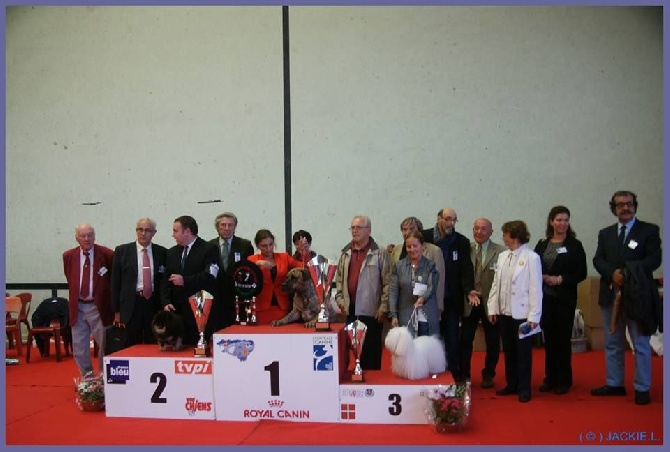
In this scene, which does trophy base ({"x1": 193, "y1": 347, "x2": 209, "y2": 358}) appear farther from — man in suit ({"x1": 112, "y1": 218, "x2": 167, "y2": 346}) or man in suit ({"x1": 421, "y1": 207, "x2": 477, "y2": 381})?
man in suit ({"x1": 421, "y1": 207, "x2": 477, "y2": 381})

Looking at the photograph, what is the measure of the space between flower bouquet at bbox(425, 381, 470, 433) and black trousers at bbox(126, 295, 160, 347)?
2.32 m

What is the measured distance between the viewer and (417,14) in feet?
23.6

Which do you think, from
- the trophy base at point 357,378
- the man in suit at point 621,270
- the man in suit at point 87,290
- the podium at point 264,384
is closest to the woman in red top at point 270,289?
the podium at point 264,384

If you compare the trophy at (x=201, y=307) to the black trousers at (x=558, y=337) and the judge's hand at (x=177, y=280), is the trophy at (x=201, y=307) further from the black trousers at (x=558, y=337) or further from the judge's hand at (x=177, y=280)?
the black trousers at (x=558, y=337)

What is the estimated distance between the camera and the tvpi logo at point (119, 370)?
4004 millimetres

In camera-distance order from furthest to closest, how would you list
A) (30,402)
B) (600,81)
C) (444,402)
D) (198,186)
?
(198,186) → (600,81) → (30,402) → (444,402)

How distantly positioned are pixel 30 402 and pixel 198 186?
3525mm

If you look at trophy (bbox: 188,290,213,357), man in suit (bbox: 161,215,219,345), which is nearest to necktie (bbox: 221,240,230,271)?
man in suit (bbox: 161,215,219,345)

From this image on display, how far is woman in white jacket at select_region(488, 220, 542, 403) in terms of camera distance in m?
4.09

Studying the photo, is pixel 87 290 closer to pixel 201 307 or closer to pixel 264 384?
pixel 201 307

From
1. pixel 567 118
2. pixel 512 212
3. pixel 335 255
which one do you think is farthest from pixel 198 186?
pixel 567 118

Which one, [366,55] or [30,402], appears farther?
[366,55]

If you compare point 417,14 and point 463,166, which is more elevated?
point 417,14

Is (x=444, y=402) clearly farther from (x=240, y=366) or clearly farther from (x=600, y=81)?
(x=600, y=81)
